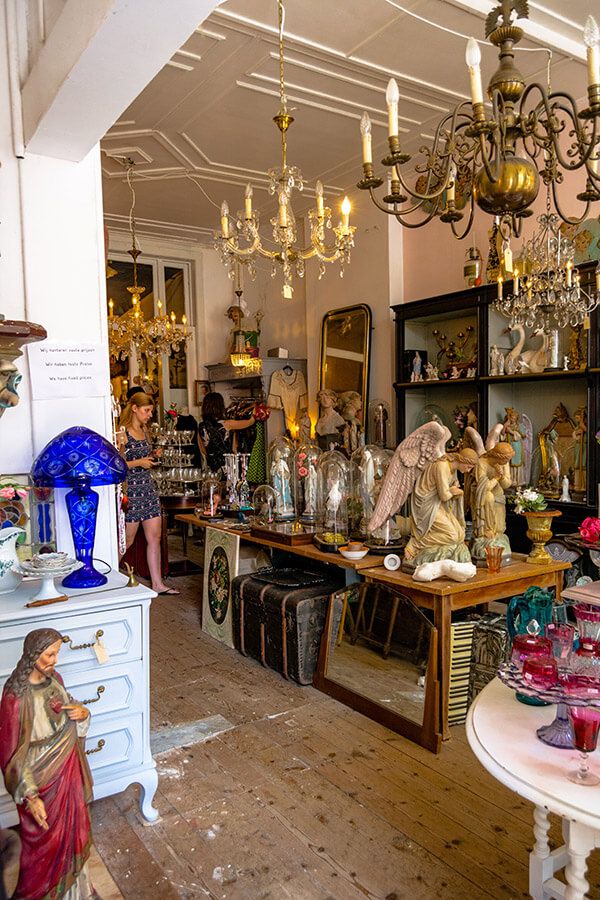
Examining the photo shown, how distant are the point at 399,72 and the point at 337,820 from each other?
4.64 m

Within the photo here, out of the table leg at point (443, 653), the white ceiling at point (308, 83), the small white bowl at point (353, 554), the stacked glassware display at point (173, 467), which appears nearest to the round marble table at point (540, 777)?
the table leg at point (443, 653)

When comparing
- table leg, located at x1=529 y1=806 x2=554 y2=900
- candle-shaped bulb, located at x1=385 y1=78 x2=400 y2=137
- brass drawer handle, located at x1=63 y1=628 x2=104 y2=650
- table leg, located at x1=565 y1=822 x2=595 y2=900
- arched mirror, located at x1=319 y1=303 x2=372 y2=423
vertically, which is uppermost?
candle-shaped bulb, located at x1=385 y1=78 x2=400 y2=137

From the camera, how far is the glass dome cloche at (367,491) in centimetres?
376

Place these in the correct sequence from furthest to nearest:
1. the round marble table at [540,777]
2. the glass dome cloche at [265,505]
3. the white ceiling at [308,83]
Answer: the glass dome cloche at [265,505] → the white ceiling at [308,83] → the round marble table at [540,777]

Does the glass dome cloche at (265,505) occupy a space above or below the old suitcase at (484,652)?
above

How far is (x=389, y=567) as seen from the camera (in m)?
3.29

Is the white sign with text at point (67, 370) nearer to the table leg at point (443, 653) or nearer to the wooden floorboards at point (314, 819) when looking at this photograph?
the wooden floorboards at point (314, 819)

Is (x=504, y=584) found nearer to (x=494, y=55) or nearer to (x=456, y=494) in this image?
(x=456, y=494)

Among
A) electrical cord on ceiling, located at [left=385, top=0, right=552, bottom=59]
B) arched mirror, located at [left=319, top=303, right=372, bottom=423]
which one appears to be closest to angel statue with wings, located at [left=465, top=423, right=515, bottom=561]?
electrical cord on ceiling, located at [left=385, top=0, right=552, bottom=59]

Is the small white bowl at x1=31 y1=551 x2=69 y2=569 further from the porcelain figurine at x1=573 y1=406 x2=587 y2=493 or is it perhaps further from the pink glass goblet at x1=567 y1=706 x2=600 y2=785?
the porcelain figurine at x1=573 y1=406 x2=587 y2=493

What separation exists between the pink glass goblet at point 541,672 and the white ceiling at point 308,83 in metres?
3.75

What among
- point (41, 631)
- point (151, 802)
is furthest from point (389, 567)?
point (41, 631)

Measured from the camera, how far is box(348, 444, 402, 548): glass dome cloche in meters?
3.76

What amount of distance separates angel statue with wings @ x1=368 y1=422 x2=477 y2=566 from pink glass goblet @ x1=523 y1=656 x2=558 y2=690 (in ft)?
4.85
